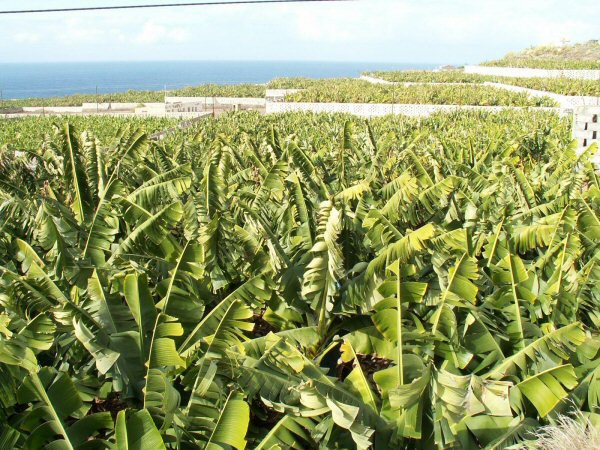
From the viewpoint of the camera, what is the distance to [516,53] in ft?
274

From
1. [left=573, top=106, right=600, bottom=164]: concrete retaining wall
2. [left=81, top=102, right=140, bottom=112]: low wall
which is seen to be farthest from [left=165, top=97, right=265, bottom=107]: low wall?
[left=573, top=106, right=600, bottom=164]: concrete retaining wall

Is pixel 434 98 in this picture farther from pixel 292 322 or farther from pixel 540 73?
pixel 292 322

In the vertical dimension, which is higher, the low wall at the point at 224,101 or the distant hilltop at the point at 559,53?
the distant hilltop at the point at 559,53

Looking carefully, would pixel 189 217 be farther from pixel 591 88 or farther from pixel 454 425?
pixel 591 88

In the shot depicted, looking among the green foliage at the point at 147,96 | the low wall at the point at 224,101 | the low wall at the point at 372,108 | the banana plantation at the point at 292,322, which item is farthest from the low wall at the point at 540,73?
the banana plantation at the point at 292,322

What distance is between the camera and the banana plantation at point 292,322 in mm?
3803

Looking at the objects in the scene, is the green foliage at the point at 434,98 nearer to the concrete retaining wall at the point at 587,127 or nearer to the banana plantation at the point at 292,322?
the concrete retaining wall at the point at 587,127

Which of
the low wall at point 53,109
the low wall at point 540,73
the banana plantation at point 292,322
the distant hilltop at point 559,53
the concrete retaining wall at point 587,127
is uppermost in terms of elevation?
the distant hilltop at point 559,53

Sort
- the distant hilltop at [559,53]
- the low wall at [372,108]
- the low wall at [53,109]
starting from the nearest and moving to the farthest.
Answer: the low wall at [372,108] < the low wall at [53,109] < the distant hilltop at [559,53]

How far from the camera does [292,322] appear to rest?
5602mm

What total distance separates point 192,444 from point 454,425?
189 cm

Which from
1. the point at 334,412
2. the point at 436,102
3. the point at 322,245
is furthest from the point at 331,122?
the point at 334,412

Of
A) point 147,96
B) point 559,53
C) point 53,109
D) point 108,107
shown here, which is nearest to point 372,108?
point 108,107

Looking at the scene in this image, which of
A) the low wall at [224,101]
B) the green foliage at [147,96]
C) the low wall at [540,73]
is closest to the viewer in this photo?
the low wall at [224,101]
